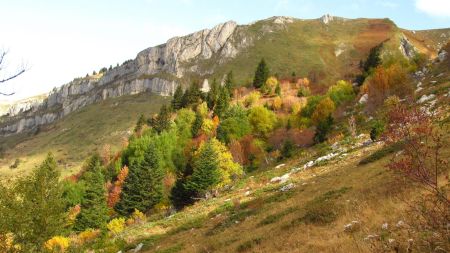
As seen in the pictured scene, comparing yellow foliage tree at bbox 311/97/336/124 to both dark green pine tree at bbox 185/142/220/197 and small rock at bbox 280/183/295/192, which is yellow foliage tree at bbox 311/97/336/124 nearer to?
dark green pine tree at bbox 185/142/220/197

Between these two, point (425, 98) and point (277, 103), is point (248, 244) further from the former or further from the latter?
point (277, 103)

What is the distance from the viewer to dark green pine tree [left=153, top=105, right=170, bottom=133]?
9594 centimetres

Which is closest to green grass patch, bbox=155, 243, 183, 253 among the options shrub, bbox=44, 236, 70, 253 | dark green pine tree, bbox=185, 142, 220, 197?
shrub, bbox=44, 236, 70, 253

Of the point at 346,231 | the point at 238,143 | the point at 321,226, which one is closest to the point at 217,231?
the point at 321,226

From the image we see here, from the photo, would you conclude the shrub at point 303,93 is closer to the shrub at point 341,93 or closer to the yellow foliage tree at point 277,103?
the yellow foliage tree at point 277,103

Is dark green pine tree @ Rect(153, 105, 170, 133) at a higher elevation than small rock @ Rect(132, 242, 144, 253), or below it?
higher

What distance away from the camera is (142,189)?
6450 centimetres

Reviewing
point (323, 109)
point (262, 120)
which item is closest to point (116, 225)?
point (262, 120)

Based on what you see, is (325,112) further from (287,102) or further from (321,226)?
(321,226)

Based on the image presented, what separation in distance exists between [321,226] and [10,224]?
24314mm

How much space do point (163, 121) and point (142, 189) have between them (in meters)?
34.8

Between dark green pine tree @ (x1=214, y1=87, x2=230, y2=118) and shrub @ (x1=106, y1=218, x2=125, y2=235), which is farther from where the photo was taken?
dark green pine tree @ (x1=214, y1=87, x2=230, y2=118)

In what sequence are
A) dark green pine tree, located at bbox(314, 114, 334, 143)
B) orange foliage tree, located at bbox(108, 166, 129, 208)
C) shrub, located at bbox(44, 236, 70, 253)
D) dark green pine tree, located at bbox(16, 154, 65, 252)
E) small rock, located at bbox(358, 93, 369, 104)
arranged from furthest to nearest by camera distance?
1. orange foliage tree, located at bbox(108, 166, 129, 208)
2. small rock, located at bbox(358, 93, 369, 104)
3. dark green pine tree, located at bbox(314, 114, 334, 143)
4. dark green pine tree, located at bbox(16, 154, 65, 252)
5. shrub, located at bbox(44, 236, 70, 253)

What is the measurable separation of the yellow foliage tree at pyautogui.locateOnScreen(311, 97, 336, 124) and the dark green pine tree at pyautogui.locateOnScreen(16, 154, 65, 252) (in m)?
53.3
